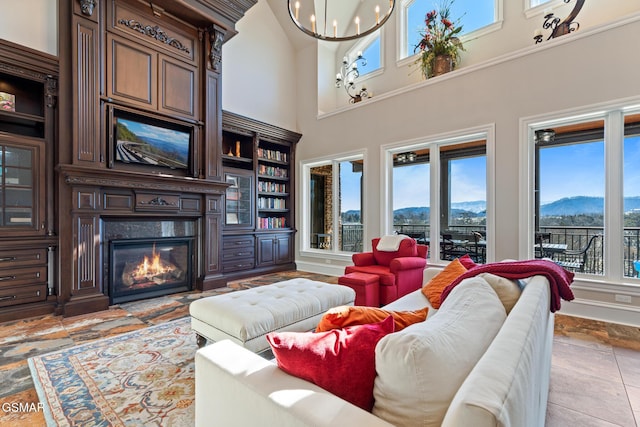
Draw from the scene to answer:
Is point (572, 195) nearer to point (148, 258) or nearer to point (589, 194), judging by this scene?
point (589, 194)

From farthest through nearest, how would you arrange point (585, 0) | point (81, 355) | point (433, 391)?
point (585, 0)
point (81, 355)
point (433, 391)

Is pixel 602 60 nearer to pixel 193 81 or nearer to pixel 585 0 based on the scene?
pixel 585 0

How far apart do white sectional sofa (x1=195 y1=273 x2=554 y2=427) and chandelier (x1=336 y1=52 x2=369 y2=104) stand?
18.0ft

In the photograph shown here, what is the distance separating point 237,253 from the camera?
5270mm

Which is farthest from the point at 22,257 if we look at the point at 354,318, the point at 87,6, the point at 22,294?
the point at 354,318

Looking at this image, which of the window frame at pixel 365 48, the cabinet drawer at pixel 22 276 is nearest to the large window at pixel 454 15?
the window frame at pixel 365 48

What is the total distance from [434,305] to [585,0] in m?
4.57

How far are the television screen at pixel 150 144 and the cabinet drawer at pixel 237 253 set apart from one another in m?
1.56

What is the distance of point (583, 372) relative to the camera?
2.17 m

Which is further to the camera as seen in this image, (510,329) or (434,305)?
(434,305)

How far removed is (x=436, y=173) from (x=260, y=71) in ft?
12.6

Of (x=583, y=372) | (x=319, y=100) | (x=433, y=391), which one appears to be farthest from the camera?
(x=319, y=100)

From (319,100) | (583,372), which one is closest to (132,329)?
(583,372)

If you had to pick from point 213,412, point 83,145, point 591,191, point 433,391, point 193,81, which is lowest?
point 213,412
